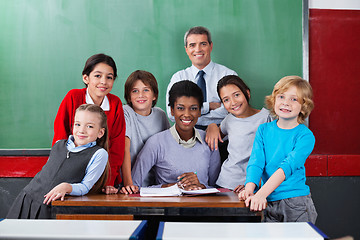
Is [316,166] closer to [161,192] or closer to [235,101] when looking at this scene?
[235,101]

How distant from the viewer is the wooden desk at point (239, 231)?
1.10 meters

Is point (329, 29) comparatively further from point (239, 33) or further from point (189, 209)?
point (189, 209)

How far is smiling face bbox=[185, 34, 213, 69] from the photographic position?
262 centimetres

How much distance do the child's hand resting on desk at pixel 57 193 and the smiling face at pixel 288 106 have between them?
3.87 ft

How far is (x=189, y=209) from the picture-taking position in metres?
1.59

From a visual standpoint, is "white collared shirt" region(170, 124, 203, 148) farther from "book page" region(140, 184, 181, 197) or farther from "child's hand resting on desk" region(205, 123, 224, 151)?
"book page" region(140, 184, 181, 197)

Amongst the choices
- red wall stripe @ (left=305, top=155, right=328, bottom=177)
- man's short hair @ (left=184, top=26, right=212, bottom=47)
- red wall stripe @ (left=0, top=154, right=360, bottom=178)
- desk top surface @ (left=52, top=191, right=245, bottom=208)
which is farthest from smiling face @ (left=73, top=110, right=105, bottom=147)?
red wall stripe @ (left=305, top=155, right=328, bottom=177)

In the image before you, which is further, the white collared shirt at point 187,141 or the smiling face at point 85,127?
the white collared shirt at point 187,141

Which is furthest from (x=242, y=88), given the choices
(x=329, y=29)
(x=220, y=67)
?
(x=329, y=29)

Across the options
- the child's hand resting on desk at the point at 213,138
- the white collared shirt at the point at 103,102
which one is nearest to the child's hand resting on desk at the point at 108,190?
the white collared shirt at the point at 103,102

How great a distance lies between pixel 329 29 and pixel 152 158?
70.1 inches

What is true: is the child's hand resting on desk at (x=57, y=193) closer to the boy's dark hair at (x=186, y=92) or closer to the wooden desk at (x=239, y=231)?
the wooden desk at (x=239, y=231)

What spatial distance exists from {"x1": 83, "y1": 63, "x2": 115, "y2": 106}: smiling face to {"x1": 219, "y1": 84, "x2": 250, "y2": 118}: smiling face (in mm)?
754

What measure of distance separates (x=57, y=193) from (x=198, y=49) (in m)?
1.50
